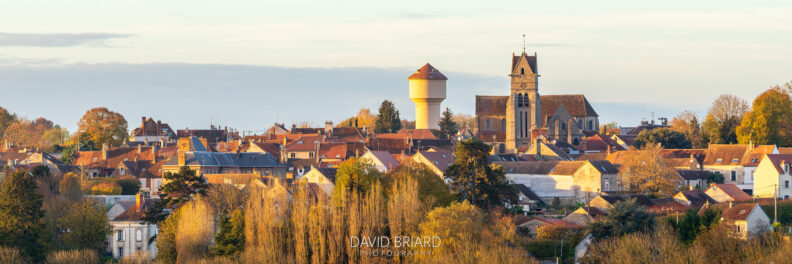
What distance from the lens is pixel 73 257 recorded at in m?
49.6

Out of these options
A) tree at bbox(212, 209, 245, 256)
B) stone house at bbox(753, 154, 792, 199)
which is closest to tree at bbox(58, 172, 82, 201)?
tree at bbox(212, 209, 245, 256)

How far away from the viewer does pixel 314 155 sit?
87.1m

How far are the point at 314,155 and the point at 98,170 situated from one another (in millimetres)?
15522

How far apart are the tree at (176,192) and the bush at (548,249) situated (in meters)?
15.1

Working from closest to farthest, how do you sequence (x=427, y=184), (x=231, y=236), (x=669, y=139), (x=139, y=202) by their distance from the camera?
(x=231, y=236) < (x=427, y=184) < (x=139, y=202) < (x=669, y=139)

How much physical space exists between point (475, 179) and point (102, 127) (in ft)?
176

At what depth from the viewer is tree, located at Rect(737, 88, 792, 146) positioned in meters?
79.2

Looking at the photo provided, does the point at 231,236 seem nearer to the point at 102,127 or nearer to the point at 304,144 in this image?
the point at 304,144

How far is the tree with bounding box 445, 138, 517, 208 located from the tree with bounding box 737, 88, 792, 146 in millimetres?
30647

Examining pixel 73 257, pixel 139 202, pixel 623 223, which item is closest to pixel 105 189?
pixel 139 202

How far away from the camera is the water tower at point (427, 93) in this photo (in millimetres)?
109812

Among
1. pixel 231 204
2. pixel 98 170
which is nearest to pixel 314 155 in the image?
pixel 98 170

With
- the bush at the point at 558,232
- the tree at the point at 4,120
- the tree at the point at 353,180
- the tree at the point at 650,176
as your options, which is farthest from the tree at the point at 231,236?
the tree at the point at 4,120

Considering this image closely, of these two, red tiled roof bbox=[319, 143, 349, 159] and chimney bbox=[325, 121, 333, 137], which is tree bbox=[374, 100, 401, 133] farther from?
red tiled roof bbox=[319, 143, 349, 159]
